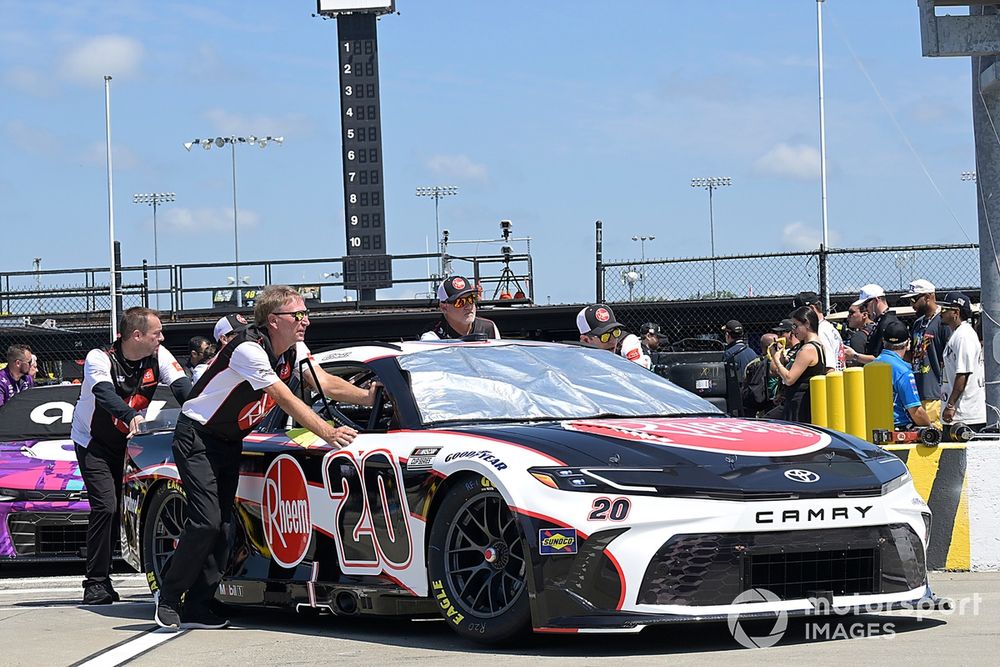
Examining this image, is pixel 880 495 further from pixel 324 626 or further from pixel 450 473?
pixel 324 626

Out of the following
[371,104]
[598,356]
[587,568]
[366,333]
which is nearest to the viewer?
[587,568]

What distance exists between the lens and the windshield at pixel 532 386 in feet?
22.0

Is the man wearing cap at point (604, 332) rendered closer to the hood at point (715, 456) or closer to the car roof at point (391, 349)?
the car roof at point (391, 349)

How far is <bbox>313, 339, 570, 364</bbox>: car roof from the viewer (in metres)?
7.06

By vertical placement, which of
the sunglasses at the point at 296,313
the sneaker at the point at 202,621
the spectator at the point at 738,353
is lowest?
the sneaker at the point at 202,621

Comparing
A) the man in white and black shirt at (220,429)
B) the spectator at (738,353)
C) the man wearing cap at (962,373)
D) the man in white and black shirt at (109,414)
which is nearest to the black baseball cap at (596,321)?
the man wearing cap at (962,373)

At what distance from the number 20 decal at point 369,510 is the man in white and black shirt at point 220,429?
1.67 ft

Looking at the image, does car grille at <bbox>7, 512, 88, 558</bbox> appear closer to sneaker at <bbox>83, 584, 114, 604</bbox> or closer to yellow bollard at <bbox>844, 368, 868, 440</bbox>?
sneaker at <bbox>83, 584, 114, 604</bbox>

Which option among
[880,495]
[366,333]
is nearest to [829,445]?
[880,495]

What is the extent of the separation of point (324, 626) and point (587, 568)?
6.25 feet

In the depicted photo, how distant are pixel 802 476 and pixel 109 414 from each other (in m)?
4.27

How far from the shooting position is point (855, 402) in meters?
8.90

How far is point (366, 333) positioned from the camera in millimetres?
28359

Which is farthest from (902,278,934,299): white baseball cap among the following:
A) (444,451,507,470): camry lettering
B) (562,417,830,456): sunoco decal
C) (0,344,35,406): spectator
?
(0,344,35,406): spectator
